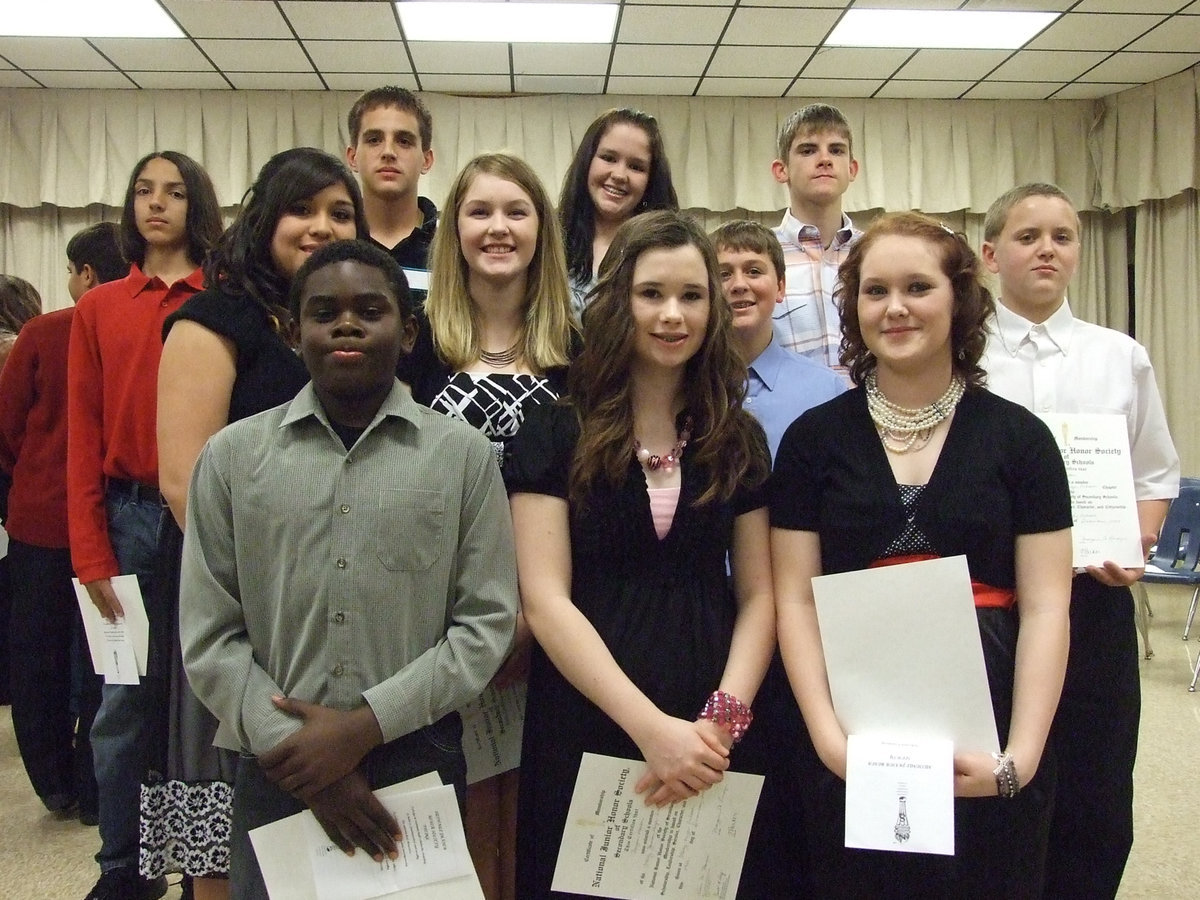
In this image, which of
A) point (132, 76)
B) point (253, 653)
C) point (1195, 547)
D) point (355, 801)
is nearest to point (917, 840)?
point (355, 801)

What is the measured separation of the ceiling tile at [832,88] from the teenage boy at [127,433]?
4.50 metres

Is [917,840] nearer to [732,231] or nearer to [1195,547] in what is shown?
[732,231]

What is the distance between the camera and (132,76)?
17.7 feet

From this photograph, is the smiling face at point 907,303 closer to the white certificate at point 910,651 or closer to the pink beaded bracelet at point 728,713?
the white certificate at point 910,651

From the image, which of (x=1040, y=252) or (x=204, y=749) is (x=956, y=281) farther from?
(x=204, y=749)

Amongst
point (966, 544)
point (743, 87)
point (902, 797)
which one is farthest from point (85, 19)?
point (902, 797)

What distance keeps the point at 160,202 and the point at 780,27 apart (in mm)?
3739

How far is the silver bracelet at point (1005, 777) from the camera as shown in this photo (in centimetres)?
122

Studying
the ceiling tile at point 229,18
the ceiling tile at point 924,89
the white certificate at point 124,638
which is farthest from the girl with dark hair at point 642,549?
the ceiling tile at point 924,89

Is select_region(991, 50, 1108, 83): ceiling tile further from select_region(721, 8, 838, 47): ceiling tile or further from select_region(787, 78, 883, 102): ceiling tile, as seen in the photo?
select_region(721, 8, 838, 47): ceiling tile

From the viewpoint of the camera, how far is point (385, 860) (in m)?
1.23

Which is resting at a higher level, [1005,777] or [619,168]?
[619,168]

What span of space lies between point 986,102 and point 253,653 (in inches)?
247

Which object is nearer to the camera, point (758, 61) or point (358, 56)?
point (358, 56)
